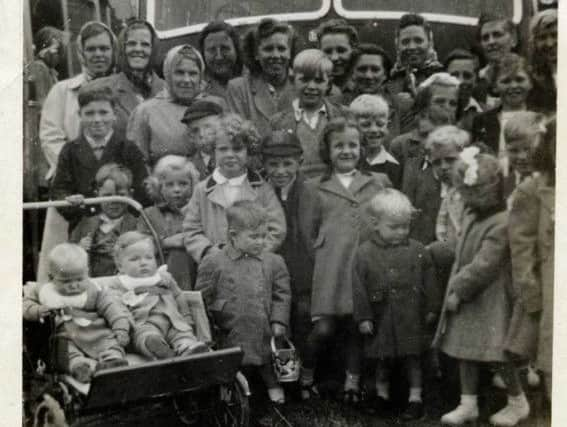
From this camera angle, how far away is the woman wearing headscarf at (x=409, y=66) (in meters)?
4.70

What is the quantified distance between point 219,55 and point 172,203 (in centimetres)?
84

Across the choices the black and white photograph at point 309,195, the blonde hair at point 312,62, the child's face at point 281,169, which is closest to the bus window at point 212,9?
the black and white photograph at point 309,195

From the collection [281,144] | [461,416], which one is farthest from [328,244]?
[461,416]

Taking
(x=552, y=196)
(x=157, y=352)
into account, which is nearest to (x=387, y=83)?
(x=552, y=196)

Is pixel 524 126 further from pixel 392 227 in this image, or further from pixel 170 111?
pixel 170 111

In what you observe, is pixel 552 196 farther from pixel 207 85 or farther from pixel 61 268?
pixel 61 268

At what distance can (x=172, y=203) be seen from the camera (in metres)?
4.71

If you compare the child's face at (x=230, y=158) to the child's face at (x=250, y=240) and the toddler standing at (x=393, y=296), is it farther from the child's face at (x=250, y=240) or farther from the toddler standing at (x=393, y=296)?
the toddler standing at (x=393, y=296)

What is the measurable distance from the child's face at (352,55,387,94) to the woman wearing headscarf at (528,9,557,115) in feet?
2.63

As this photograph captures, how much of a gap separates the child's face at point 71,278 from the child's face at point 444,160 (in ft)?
6.38

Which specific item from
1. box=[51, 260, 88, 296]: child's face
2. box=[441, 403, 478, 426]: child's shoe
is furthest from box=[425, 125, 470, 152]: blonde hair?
box=[51, 260, 88, 296]: child's face

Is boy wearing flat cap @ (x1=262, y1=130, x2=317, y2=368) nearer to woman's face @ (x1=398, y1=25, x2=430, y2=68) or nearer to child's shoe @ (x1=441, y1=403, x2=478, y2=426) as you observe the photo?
woman's face @ (x1=398, y1=25, x2=430, y2=68)

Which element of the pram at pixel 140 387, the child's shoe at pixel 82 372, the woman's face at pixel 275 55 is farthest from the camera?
the woman's face at pixel 275 55

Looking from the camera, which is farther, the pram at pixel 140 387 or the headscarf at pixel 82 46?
the headscarf at pixel 82 46
